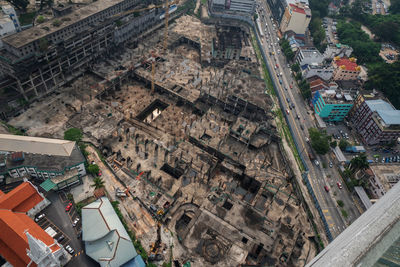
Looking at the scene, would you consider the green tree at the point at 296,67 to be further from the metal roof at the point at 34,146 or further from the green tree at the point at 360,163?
the metal roof at the point at 34,146

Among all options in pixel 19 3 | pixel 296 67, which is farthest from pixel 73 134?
pixel 296 67

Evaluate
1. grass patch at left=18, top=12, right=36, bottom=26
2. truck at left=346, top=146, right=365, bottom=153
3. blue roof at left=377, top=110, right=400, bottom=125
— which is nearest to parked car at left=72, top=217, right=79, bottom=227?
truck at left=346, top=146, right=365, bottom=153

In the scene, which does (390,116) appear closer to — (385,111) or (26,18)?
(385,111)

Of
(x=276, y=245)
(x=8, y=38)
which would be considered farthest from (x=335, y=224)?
(x=8, y=38)

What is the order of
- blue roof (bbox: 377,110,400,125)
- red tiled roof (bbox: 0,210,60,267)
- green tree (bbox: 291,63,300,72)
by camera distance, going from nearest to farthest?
red tiled roof (bbox: 0,210,60,267), blue roof (bbox: 377,110,400,125), green tree (bbox: 291,63,300,72)

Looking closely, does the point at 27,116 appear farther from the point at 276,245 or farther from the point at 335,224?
the point at 335,224

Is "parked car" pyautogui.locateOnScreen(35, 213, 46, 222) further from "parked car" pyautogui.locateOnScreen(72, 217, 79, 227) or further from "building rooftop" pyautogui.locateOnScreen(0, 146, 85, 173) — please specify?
"building rooftop" pyautogui.locateOnScreen(0, 146, 85, 173)
